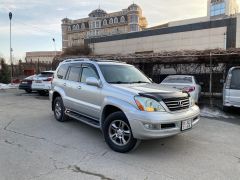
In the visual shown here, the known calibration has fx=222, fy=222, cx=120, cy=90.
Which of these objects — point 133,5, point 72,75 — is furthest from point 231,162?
point 133,5

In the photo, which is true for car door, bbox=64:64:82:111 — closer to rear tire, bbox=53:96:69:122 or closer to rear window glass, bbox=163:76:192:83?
rear tire, bbox=53:96:69:122

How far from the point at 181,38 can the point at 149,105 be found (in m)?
24.3

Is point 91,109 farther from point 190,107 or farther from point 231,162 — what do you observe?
point 231,162

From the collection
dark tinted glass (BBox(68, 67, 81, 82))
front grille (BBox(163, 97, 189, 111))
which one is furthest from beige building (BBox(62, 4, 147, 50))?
front grille (BBox(163, 97, 189, 111))

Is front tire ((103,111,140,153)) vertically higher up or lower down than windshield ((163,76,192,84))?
lower down

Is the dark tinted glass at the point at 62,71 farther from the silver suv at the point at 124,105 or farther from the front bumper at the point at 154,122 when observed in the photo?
the front bumper at the point at 154,122

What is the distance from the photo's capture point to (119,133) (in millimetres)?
4473

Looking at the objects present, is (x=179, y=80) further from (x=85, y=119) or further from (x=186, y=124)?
(x=186, y=124)

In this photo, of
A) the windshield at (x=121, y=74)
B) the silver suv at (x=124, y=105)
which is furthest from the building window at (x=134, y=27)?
the windshield at (x=121, y=74)

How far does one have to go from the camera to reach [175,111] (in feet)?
13.9

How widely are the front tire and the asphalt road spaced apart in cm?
16

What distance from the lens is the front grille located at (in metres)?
4.18

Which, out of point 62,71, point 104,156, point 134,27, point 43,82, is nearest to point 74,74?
point 62,71

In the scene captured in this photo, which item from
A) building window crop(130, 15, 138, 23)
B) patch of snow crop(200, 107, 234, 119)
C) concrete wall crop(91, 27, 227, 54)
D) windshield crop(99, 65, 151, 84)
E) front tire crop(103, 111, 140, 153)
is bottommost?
patch of snow crop(200, 107, 234, 119)
